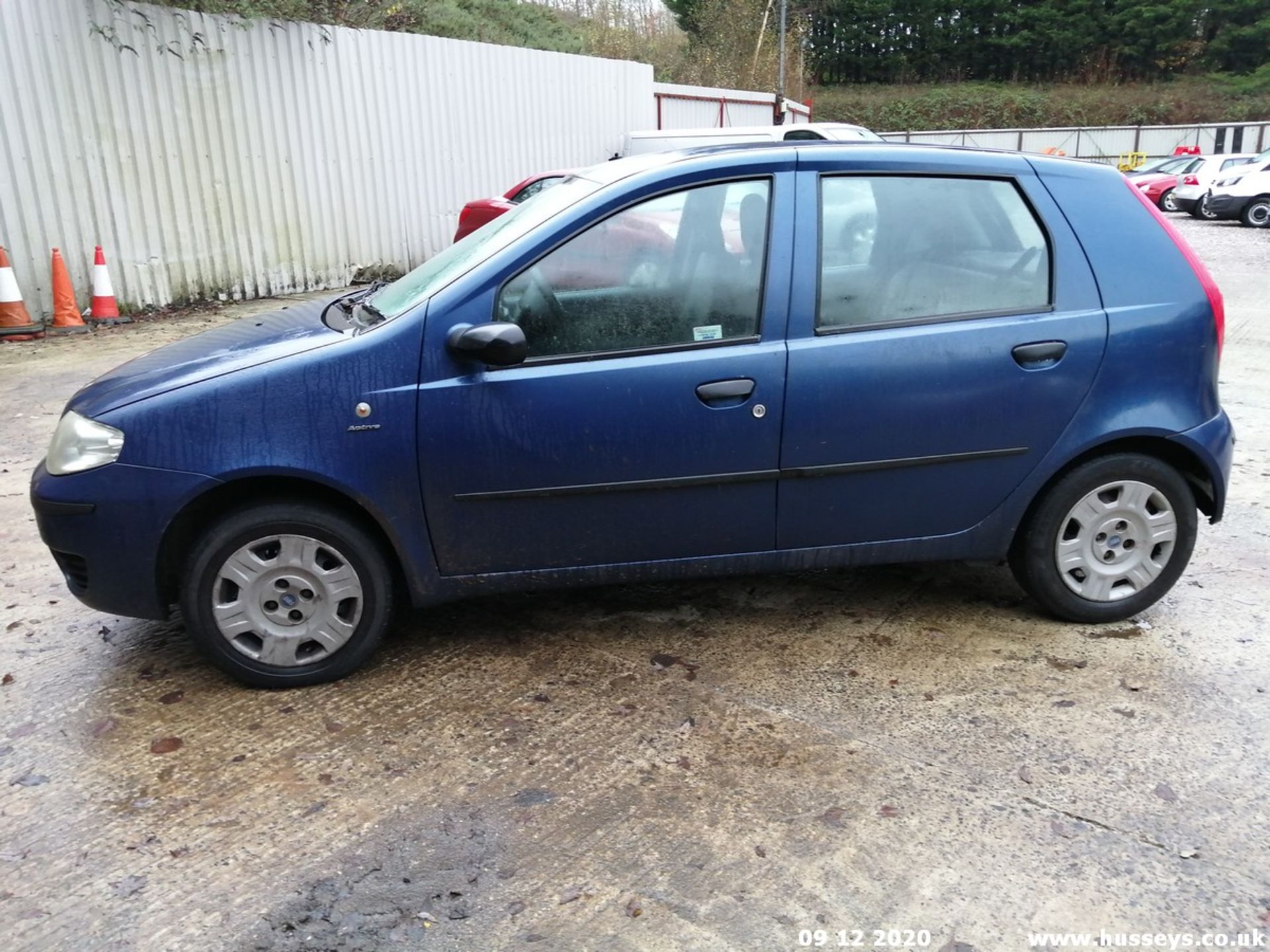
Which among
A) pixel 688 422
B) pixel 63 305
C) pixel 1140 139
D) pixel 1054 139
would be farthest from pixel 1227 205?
pixel 1054 139

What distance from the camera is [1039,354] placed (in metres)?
3.53

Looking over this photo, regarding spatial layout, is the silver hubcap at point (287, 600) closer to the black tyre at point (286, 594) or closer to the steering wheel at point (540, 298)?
the black tyre at point (286, 594)

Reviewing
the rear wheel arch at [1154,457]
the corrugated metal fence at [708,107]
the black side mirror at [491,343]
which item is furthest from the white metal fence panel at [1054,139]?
the black side mirror at [491,343]

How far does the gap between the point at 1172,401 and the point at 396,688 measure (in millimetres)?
2911

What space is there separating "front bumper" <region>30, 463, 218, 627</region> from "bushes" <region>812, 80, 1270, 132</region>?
55654 mm

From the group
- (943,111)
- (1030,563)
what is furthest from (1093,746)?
(943,111)

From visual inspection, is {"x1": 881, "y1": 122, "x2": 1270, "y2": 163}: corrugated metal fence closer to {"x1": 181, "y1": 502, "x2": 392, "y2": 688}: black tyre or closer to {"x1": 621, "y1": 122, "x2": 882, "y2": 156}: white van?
{"x1": 621, "y1": 122, "x2": 882, "y2": 156}: white van

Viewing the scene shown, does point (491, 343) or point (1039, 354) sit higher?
point (491, 343)

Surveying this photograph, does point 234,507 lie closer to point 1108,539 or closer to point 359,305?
point 359,305

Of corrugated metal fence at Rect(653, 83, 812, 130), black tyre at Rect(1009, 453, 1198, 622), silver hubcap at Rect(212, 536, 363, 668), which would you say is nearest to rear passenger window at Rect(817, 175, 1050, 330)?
black tyre at Rect(1009, 453, 1198, 622)

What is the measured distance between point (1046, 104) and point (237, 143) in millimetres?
52739

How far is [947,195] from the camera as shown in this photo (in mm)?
3619

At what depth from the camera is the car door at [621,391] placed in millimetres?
3303

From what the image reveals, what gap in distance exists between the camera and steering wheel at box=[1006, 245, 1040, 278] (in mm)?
3602
